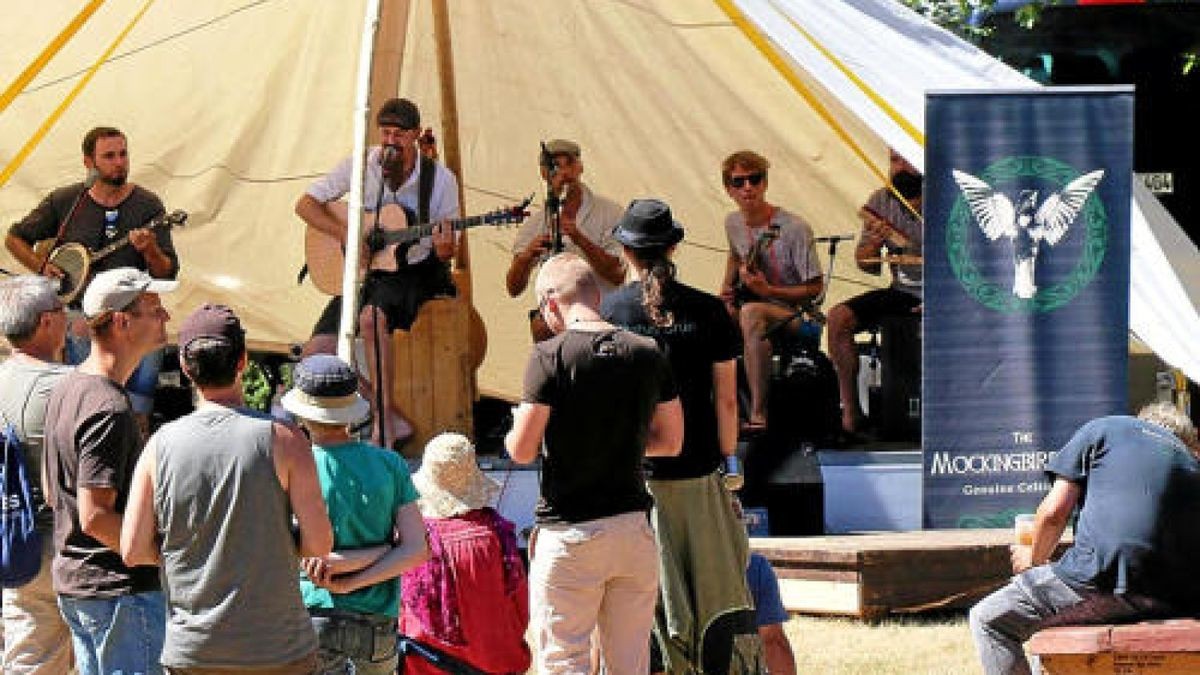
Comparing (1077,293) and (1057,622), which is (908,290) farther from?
(1057,622)

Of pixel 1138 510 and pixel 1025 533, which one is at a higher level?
pixel 1138 510

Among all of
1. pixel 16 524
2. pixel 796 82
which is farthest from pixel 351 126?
pixel 16 524

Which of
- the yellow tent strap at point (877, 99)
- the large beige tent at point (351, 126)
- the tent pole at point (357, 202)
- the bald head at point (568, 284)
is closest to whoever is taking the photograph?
the bald head at point (568, 284)

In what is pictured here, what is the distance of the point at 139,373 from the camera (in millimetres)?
9734

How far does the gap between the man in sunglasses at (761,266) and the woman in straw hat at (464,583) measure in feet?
13.3

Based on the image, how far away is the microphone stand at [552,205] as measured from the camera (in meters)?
9.83

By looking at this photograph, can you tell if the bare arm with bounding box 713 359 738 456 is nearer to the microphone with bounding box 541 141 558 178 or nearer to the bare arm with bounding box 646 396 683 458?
the bare arm with bounding box 646 396 683 458

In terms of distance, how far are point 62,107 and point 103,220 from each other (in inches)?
22.2

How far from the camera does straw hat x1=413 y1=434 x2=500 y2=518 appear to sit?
5.98m

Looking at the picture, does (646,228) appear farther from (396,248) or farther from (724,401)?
(396,248)

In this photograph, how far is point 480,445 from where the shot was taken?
10406 mm

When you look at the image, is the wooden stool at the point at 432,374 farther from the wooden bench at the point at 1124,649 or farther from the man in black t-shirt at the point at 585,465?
the wooden bench at the point at 1124,649

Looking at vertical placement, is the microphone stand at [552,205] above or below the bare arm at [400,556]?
above

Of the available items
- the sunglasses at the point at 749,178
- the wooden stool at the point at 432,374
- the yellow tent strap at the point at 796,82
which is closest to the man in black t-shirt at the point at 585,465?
the yellow tent strap at the point at 796,82
